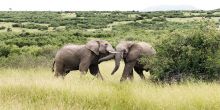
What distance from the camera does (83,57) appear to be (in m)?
19.4

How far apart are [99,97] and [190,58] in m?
5.33

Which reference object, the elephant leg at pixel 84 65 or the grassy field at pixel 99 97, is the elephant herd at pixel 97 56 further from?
the grassy field at pixel 99 97

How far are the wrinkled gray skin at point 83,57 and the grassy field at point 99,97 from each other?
3.94 m

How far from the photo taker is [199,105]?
42.0 feet

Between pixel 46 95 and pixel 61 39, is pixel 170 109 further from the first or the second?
pixel 61 39

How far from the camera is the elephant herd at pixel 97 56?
19.2 m

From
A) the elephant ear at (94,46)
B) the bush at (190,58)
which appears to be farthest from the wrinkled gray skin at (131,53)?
the bush at (190,58)

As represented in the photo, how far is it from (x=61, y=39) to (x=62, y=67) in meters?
35.2

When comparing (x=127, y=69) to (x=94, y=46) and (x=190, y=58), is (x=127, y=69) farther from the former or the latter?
(x=190, y=58)

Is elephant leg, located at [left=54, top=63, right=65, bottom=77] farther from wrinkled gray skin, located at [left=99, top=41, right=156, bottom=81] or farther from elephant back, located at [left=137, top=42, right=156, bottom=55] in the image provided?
elephant back, located at [left=137, top=42, right=156, bottom=55]

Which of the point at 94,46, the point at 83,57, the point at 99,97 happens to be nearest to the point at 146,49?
the point at 94,46

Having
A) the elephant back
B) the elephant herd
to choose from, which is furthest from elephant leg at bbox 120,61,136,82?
the elephant back

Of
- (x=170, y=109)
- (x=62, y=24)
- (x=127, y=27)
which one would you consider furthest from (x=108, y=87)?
(x=62, y=24)

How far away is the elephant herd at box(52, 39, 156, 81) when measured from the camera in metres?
19.2
